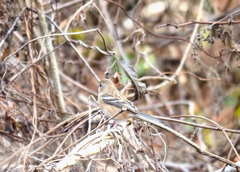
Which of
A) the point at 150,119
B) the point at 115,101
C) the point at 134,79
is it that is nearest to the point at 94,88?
the point at 115,101

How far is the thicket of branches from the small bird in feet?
0.30

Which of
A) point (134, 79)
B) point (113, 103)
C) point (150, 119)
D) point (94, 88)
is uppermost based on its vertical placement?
point (94, 88)

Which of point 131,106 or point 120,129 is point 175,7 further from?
point 120,129

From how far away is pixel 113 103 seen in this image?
3855mm

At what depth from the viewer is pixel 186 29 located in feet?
26.7

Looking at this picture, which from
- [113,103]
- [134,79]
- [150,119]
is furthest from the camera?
[113,103]

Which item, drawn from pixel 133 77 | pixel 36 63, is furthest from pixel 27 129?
pixel 133 77

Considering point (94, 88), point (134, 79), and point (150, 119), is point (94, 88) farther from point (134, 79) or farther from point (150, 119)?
point (150, 119)

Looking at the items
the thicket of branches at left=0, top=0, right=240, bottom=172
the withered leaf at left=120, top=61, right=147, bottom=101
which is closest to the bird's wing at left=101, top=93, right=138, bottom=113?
the thicket of branches at left=0, top=0, right=240, bottom=172

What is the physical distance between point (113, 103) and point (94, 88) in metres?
4.24

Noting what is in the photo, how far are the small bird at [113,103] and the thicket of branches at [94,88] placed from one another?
9 cm

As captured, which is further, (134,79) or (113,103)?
(113,103)

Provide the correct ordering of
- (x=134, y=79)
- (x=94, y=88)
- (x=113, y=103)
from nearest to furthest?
(x=134, y=79) < (x=113, y=103) < (x=94, y=88)

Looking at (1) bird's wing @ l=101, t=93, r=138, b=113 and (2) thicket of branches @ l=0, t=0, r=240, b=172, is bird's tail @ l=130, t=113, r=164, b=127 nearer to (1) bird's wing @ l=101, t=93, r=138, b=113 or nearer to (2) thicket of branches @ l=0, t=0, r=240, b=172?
(2) thicket of branches @ l=0, t=0, r=240, b=172
